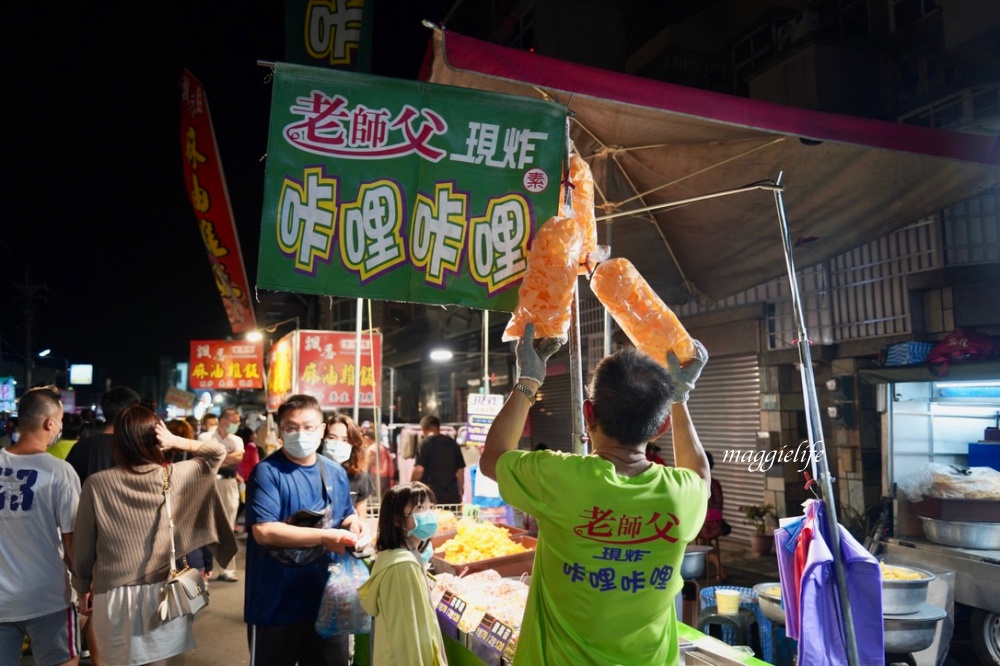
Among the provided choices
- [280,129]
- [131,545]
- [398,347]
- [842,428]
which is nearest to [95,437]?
[131,545]

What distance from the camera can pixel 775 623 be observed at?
15.9 feet

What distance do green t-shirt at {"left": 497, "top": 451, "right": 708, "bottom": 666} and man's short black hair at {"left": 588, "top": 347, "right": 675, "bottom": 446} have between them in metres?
0.13

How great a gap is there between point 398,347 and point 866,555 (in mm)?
23616

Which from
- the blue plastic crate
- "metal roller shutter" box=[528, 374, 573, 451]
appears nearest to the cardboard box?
the blue plastic crate

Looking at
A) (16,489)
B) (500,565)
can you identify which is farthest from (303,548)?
(16,489)

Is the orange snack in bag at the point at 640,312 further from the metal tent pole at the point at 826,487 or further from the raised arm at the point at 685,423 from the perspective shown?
the metal tent pole at the point at 826,487

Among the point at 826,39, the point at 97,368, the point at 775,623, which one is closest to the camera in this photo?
the point at 775,623

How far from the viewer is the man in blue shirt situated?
3836 mm

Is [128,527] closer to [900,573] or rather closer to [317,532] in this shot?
[317,532]

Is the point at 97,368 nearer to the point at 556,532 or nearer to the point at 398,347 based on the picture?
the point at 398,347

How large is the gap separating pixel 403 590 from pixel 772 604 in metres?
2.70

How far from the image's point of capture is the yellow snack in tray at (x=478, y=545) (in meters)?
5.22

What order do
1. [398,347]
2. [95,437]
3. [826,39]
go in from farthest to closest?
[398,347] → [826,39] → [95,437]

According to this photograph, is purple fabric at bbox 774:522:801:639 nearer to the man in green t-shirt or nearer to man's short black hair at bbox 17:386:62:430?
the man in green t-shirt
